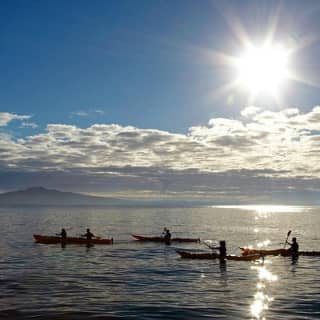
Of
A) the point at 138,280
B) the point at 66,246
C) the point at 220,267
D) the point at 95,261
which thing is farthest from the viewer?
the point at 66,246

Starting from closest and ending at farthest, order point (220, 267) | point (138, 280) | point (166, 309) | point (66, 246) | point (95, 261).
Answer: point (166, 309)
point (138, 280)
point (220, 267)
point (95, 261)
point (66, 246)

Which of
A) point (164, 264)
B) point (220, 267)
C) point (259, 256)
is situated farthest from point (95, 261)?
point (259, 256)

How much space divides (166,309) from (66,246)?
134ft

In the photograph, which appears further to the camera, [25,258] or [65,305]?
[25,258]

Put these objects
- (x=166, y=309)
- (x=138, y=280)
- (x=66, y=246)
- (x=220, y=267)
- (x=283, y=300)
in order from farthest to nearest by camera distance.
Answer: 1. (x=66, y=246)
2. (x=220, y=267)
3. (x=138, y=280)
4. (x=283, y=300)
5. (x=166, y=309)

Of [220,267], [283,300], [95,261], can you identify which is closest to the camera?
[283,300]

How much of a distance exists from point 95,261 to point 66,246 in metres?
16.5

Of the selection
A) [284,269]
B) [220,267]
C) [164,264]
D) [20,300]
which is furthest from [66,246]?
[20,300]

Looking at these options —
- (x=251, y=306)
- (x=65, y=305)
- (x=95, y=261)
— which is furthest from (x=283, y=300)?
(x=95, y=261)

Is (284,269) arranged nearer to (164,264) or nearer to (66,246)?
(164,264)

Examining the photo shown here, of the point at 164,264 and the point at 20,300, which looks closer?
the point at 20,300

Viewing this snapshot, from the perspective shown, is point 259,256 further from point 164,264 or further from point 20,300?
point 20,300

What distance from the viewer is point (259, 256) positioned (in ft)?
182

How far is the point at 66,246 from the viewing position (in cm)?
6938
